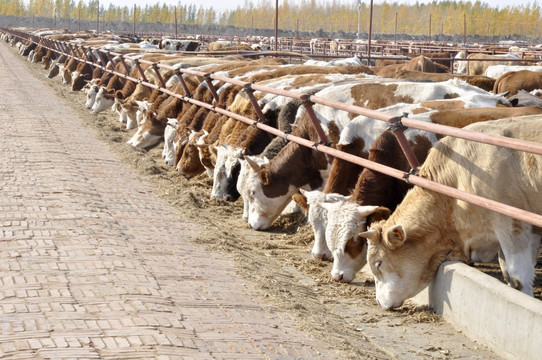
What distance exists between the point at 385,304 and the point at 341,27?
124 meters

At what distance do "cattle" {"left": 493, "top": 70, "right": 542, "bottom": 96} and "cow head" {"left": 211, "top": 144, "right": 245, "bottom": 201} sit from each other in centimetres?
629

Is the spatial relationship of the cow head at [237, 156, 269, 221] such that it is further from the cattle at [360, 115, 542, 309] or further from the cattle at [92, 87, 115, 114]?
the cattle at [92, 87, 115, 114]

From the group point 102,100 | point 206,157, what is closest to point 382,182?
point 206,157

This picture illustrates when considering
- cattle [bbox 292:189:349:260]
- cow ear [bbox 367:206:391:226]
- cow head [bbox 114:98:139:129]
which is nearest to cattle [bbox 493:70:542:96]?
cow head [bbox 114:98:139:129]

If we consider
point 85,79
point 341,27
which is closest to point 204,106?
point 85,79

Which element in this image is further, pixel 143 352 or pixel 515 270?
pixel 515 270

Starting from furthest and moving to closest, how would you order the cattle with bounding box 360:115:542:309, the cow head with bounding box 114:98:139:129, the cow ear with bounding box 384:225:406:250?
the cow head with bounding box 114:98:139:129, the cow ear with bounding box 384:225:406:250, the cattle with bounding box 360:115:542:309

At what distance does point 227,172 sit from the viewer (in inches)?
378

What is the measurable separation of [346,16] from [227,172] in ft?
409

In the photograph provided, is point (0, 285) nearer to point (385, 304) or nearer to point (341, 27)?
point (385, 304)

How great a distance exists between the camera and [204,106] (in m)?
11.8

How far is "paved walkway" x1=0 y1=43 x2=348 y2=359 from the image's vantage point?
4.25 metres

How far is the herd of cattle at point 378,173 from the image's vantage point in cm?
532

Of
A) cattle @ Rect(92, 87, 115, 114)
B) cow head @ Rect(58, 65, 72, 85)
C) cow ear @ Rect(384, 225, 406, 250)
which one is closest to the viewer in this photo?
cow ear @ Rect(384, 225, 406, 250)
